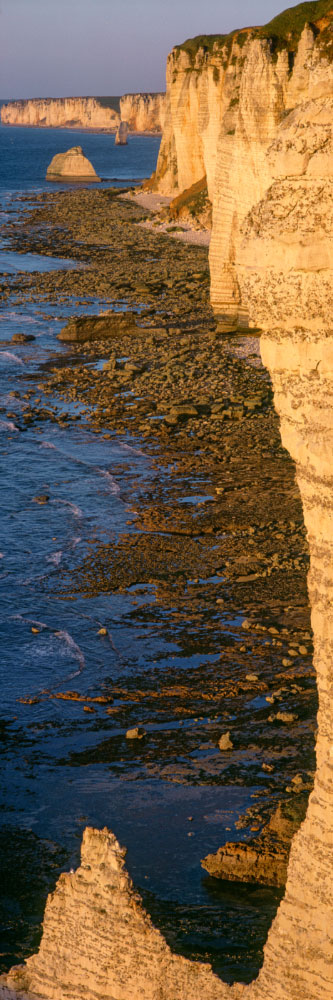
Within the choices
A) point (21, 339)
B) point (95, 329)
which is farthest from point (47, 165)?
point (95, 329)

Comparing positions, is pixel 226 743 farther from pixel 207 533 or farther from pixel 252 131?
pixel 252 131

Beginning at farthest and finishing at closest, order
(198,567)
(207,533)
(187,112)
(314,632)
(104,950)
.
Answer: (187,112)
(207,533)
(198,567)
(104,950)
(314,632)

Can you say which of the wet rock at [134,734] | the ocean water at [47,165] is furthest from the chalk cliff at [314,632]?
the ocean water at [47,165]

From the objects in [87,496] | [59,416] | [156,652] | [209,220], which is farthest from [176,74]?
[156,652]

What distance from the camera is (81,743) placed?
41.2ft

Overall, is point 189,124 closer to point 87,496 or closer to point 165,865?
point 87,496

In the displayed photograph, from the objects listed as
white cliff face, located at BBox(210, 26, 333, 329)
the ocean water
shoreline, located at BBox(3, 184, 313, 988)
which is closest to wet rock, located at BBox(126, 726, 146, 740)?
shoreline, located at BBox(3, 184, 313, 988)

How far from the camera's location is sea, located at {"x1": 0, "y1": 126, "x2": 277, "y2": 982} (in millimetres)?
9453

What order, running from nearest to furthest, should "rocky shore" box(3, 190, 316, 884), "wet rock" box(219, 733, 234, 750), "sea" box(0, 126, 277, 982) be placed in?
"sea" box(0, 126, 277, 982) < "wet rock" box(219, 733, 234, 750) < "rocky shore" box(3, 190, 316, 884)

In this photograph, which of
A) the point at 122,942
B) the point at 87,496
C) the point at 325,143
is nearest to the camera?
the point at 325,143

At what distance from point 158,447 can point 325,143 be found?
1720cm

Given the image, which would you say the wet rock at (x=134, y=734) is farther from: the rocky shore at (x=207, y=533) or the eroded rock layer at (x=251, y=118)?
the eroded rock layer at (x=251, y=118)

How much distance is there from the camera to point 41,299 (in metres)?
41.0

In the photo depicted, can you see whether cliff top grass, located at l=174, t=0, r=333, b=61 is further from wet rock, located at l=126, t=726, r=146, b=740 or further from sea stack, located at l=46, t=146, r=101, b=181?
sea stack, located at l=46, t=146, r=101, b=181
